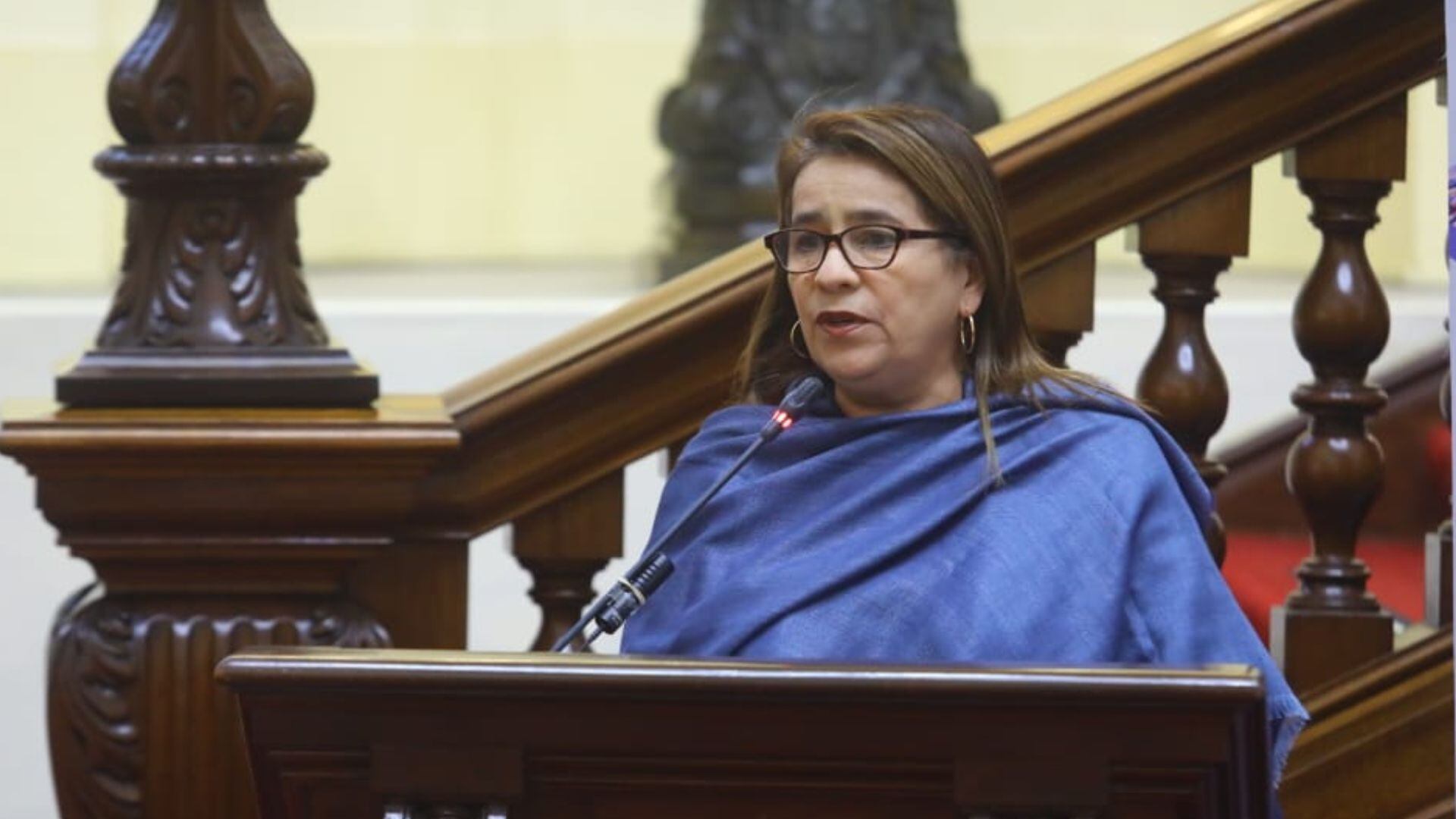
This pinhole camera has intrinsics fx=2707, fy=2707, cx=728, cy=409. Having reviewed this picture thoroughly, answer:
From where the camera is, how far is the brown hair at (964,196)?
236 centimetres

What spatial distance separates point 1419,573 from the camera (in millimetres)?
3848

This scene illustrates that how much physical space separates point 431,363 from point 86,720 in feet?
8.02

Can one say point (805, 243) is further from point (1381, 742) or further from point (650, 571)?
point (1381, 742)

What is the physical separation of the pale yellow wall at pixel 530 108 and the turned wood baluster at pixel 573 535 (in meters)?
4.00

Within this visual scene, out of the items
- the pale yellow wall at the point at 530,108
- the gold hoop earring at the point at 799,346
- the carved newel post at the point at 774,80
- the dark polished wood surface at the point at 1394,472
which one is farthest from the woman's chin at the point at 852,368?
the pale yellow wall at the point at 530,108

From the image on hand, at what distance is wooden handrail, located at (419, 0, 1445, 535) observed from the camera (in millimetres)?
2744

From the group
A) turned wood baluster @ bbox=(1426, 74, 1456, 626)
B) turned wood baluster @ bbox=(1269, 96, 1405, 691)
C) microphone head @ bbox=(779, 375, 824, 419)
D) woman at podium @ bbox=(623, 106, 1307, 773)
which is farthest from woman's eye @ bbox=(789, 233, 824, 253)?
turned wood baluster @ bbox=(1426, 74, 1456, 626)

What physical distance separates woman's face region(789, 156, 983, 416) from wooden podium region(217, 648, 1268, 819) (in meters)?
0.63

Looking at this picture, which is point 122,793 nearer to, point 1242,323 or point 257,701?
point 257,701

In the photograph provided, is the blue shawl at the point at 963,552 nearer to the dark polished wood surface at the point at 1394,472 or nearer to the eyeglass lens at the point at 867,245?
the eyeglass lens at the point at 867,245

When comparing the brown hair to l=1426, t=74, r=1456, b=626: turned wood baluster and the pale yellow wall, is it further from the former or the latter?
the pale yellow wall

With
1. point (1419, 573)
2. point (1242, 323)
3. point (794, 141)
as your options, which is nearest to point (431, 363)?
point (1242, 323)

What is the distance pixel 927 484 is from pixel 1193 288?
577mm

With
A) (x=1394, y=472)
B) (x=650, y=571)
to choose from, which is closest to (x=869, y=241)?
(x=650, y=571)
